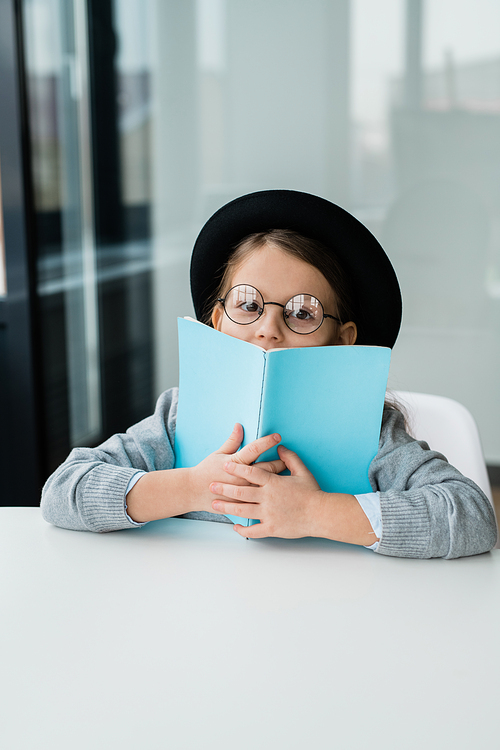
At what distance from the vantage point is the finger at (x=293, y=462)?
746 mm

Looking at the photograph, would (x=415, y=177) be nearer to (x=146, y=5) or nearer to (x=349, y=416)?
(x=146, y=5)

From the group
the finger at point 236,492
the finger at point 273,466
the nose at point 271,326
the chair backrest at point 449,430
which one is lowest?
the chair backrest at point 449,430

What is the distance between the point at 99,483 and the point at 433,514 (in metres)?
0.39

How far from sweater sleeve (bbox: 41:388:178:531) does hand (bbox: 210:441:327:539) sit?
4.7 inches

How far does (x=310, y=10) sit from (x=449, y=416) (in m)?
1.37

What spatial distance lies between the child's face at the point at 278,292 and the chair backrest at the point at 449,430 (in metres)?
0.23

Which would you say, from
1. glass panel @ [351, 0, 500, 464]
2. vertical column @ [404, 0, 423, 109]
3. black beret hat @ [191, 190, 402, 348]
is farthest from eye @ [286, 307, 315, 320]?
vertical column @ [404, 0, 423, 109]

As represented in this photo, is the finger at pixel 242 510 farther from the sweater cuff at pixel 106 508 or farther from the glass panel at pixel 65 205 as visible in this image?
the glass panel at pixel 65 205

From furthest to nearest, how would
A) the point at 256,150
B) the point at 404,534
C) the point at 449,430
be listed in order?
the point at 256,150, the point at 449,430, the point at 404,534

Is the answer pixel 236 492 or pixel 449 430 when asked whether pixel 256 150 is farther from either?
pixel 236 492

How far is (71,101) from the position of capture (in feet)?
6.89

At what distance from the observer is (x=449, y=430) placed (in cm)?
108

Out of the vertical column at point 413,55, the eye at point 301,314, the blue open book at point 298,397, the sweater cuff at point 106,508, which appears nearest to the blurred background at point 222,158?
the vertical column at point 413,55

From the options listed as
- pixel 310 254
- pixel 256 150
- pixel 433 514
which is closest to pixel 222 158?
pixel 256 150
